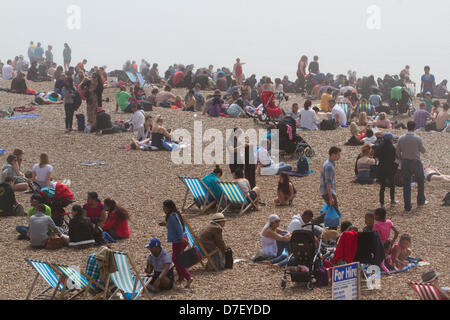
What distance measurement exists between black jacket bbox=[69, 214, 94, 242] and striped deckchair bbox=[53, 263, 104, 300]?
2380 millimetres

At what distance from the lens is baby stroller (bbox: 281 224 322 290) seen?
31.9 feet

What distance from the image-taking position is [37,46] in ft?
121

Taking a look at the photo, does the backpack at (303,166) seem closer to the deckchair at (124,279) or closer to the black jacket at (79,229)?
the black jacket at (79,229)

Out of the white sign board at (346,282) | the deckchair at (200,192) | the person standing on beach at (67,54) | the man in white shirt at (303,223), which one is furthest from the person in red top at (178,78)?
the white sign board at (346,282)

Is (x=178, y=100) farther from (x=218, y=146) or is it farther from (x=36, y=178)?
(x=36, y=178)

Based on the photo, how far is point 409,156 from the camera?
13547 mm

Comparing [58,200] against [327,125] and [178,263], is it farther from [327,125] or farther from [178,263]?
[327,125]

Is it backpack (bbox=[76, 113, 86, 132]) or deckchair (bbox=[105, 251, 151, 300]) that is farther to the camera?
backpack (bbox=[76, 113, 86, 132])

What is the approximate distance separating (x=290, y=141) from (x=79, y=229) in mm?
7490

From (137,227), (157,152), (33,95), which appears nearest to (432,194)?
(137,227)

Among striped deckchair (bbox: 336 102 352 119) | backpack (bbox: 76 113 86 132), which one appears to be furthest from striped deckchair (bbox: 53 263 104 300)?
striped deckchair (bbox: 336 102 352 119)

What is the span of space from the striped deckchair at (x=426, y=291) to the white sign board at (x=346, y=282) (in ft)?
2.32

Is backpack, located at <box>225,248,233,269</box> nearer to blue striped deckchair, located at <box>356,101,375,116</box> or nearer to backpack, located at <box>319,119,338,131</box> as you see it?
backpack, located at <box>319,119,338,131</box>
